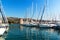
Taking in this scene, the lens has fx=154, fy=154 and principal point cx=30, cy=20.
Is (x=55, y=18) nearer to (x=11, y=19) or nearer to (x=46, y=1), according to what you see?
(x=46, y=1)

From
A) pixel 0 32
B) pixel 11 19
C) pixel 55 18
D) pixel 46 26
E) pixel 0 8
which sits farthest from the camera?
pixel 11 19

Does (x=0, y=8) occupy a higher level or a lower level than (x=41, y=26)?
higher

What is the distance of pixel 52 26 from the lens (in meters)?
58.8

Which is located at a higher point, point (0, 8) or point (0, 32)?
point (0, 8)

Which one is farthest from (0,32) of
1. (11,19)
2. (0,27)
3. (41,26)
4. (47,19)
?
(11,19)

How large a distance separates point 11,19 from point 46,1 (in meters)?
121

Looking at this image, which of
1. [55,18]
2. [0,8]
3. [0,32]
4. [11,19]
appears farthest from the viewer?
[11,19]

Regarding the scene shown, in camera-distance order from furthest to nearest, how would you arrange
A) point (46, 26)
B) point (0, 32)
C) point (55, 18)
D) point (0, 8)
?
1. point (55, 18)
2. point (46, 26)
3. point (0, 8)
4. point (0, 32)

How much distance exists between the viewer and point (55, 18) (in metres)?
72.8

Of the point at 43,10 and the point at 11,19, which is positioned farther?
the point at 11,19

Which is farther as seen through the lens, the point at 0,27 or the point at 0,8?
the point at 0,8

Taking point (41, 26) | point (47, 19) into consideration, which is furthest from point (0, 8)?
point (47, 19)

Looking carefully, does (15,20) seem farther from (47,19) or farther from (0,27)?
(0,27)

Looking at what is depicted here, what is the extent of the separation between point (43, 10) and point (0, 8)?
79.9ft
